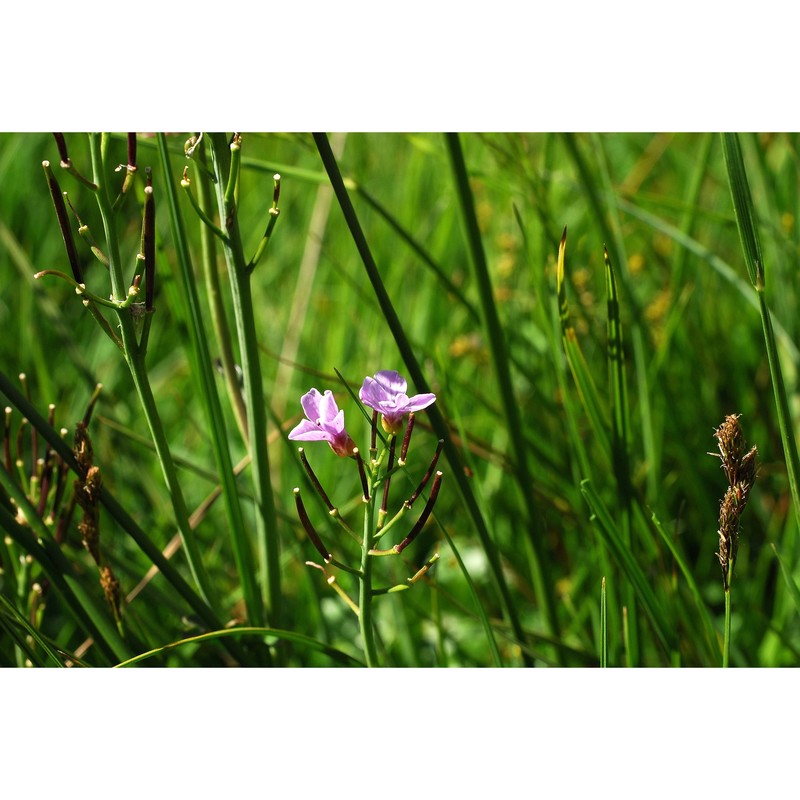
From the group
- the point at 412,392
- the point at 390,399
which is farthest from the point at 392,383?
the point at 412,392

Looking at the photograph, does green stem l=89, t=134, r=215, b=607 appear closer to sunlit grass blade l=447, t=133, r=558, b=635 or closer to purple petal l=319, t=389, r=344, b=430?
purple petal l=319, t=389, r=344, b=430

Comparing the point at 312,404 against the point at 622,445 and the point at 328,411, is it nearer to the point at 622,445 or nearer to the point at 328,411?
the point at 328,411

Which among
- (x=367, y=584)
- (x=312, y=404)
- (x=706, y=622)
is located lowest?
(x=706, y=622)

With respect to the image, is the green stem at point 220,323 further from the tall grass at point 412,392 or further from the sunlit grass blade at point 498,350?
the sunlit grass blade at point 498,350

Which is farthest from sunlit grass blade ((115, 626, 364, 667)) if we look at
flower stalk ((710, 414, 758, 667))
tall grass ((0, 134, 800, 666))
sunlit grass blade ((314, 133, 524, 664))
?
flower stalk ((710, 414, 758, 667))

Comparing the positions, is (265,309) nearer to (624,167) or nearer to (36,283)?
(36,283)

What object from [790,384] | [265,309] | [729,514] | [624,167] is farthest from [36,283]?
[624,167]
